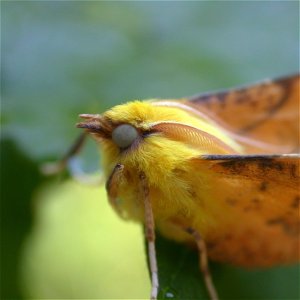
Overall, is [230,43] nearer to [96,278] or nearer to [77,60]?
[77,60]

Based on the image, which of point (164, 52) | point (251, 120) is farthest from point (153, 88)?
point (251, 120)

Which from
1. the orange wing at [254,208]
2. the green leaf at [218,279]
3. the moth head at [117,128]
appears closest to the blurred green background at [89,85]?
the green leaf at [218,279]

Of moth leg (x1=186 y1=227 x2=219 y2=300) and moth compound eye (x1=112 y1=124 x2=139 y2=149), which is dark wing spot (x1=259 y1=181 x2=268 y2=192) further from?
moth compound eye (x1=112 y1=124 x2=139 y2=149)

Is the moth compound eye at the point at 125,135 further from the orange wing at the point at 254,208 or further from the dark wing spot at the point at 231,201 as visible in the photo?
the dark wing spot at the point at 231,201

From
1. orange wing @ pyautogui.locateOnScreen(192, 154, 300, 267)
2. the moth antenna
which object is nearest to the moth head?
orange wing @ pyautogui.locateOnScreen(192, 154, 300, 267)

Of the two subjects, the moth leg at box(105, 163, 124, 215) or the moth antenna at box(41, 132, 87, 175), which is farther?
the moth antenna at box(41, 132, 87, 175)
